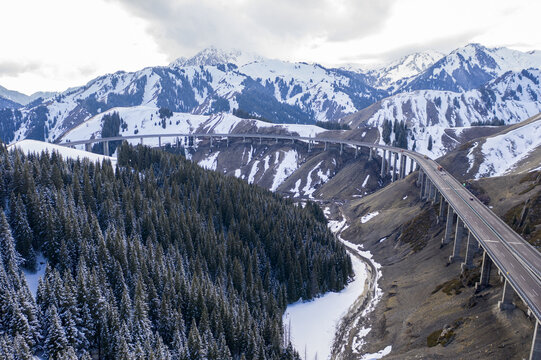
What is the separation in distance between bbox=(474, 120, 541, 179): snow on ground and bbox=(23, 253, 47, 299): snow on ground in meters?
164

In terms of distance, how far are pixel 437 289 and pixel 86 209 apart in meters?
88.5

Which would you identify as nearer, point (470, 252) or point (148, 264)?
point (470, 252)

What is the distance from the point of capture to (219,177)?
443 ft

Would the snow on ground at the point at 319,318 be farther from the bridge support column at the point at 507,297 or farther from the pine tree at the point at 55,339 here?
the pine tree at the point at 55,339

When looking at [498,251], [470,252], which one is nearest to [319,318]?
[470,252]

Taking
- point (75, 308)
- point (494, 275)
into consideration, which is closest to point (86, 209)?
point (75, 308)

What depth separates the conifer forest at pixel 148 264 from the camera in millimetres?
50500

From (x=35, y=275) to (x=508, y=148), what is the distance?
196 m

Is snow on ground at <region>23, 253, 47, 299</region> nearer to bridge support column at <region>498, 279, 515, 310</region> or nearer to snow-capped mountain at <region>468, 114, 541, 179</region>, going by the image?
bridge support column at <region>498, 279, 515, 310</region>

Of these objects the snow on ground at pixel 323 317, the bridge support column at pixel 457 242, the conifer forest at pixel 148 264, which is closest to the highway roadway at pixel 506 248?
the bridge support column at pixel 457 242

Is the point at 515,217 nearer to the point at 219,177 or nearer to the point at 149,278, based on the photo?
the point at 149,278

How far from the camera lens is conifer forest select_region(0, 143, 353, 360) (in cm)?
5050

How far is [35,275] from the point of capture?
6284cm

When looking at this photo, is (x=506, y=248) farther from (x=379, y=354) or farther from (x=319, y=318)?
(x=319, y=318)
